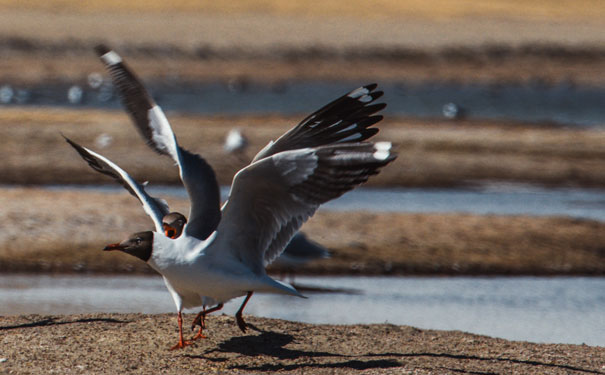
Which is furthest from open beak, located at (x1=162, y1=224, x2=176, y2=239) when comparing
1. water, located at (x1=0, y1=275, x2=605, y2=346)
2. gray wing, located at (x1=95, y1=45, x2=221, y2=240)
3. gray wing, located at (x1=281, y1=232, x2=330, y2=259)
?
gray wing, located at (x1=281, y1=232, x2=330, y2=259)

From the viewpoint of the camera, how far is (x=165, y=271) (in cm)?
845

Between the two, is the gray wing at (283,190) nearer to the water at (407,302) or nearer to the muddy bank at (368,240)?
the water at (407,302)

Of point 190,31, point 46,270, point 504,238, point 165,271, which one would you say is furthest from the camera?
point 190,31

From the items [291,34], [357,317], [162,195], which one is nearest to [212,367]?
[357,317]

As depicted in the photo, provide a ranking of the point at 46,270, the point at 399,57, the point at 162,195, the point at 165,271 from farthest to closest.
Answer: the point at 399,57
the point at 162,195
the point at 46,270
the point at 165,271

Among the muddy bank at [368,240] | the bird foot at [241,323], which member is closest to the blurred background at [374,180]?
the muddy bank at [368,240]

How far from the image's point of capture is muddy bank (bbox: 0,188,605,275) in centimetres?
1503

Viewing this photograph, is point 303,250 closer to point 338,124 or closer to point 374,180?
point 338,124

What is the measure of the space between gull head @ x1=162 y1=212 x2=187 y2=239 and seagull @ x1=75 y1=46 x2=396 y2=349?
0.37ft

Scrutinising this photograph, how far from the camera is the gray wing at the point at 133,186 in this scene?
912 centimetres

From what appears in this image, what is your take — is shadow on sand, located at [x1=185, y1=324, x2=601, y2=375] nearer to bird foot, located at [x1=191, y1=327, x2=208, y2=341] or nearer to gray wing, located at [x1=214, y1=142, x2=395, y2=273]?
bird foot, located at [x1=191, y1=327, x2=208, y2=341]

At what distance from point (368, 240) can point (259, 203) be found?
7.71m

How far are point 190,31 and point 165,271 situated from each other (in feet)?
195

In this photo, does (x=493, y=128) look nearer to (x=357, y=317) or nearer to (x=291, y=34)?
(x=357, y=317)
